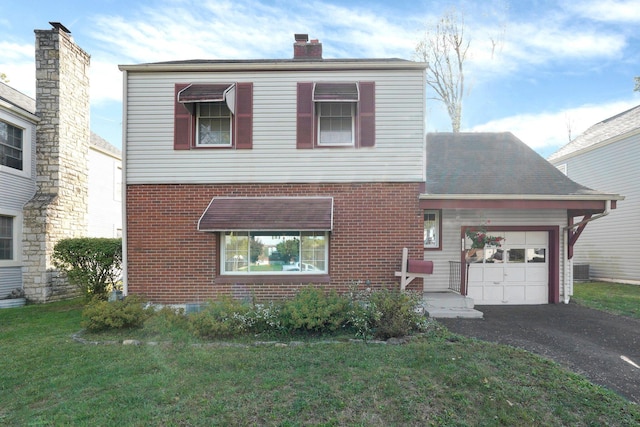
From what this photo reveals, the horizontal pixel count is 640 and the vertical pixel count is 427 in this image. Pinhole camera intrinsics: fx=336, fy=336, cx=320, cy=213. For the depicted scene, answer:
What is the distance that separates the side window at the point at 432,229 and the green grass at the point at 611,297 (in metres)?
4.44

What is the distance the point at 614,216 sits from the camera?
1464 centimetres

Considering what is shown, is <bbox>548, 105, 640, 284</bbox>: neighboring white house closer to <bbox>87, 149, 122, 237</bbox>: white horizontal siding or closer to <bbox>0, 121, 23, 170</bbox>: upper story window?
<bbox>87, 149, 122, 237</bbox>: white horizontal siding

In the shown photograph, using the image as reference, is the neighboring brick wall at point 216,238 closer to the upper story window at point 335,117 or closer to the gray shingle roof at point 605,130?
the upper story window at point 335,117

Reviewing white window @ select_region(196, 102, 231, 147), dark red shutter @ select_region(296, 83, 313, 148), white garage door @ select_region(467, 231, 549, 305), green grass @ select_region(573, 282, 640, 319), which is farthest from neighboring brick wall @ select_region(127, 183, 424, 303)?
green grass @ select_region(573, 282, 640, 319)

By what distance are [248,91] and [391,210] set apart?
444cm

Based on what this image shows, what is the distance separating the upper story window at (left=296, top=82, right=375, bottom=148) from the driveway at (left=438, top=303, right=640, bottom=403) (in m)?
4.74

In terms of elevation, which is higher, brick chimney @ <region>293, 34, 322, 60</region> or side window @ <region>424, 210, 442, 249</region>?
brick chimney @ <region>293, 34, 322, 60</region>

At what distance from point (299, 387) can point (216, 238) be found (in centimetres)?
452

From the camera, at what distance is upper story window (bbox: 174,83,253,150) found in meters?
7.95

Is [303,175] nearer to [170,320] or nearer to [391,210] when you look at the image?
[391,210]

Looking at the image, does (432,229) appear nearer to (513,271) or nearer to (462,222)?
(462,222)

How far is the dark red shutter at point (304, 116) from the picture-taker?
26.1 feet

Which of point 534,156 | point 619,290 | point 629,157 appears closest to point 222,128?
point 534,156

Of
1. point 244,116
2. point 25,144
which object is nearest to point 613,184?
point 244,116
